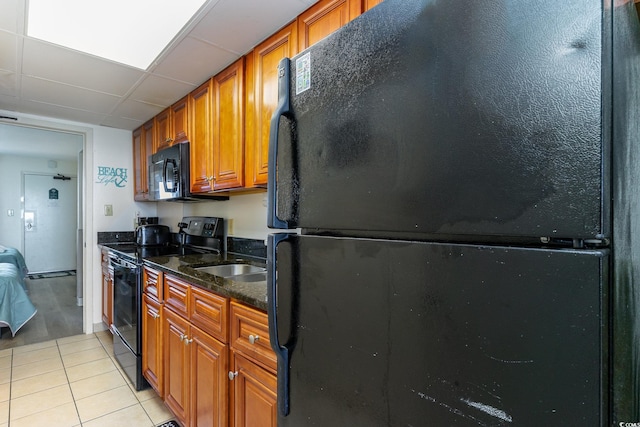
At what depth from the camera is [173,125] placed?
269cm

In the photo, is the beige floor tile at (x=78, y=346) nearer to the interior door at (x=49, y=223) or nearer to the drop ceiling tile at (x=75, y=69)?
the drop ceiling tile at (x=75, y=69)

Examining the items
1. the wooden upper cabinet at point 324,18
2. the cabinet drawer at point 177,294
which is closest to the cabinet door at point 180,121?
the cabinet drawer at point 177,294

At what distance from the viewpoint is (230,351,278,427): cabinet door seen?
112cm

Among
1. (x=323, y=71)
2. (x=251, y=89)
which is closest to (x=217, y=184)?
(x=251, y=89)

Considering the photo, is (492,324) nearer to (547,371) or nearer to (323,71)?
(547,371)

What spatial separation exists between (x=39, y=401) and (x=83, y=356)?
72 cm

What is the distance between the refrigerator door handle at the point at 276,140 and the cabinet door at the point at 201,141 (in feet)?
4.83

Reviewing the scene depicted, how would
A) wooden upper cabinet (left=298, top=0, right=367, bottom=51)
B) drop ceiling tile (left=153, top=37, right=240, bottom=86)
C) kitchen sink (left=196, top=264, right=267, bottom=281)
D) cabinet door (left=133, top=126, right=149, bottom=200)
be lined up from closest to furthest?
1. wooden upper cabinet (left=298, top=0, right=367, bottom=51)
2. drop ceiling tile (left=153, top=37, right=240, bottom=86)
3. kitchen sink (left=196, top=264, right=267, bottom=281)
4. cabinet door (left=133, top=126, right=149, bottom=200)

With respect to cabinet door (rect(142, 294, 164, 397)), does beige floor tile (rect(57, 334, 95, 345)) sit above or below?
below

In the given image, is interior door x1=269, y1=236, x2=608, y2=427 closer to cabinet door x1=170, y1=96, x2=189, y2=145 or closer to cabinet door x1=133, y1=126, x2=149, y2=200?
cabinet door x1=170, y1=96, x2=189, y2=145

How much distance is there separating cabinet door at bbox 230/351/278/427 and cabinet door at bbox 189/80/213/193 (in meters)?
1.29

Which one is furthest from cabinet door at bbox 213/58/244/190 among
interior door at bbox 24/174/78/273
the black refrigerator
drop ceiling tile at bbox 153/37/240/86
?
interior door at bbox 24/174/78/273

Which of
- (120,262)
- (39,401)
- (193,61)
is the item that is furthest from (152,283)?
(193,61)

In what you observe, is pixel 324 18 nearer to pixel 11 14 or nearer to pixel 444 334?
pixel 444 334
